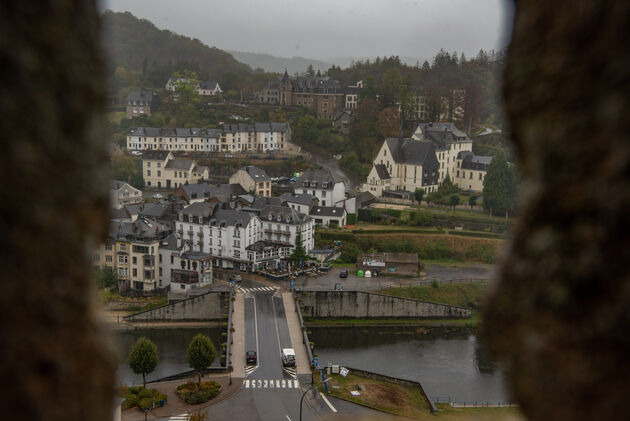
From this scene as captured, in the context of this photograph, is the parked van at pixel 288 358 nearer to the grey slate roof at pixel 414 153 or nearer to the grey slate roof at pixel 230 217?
the grey slate roof at pixel 230 217

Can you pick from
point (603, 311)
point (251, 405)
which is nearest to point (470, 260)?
point (251, 405)

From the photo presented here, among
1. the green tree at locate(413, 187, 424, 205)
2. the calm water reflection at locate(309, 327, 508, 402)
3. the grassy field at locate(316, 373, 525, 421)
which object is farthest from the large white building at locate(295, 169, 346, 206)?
the grassy field at locate(316, 373, 525, 421)

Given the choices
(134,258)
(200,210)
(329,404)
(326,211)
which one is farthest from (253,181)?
(329,404)

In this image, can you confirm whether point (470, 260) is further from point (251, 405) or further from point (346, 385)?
point (251, 405)

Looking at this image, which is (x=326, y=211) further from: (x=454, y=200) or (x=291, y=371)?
(x=291, y=371)

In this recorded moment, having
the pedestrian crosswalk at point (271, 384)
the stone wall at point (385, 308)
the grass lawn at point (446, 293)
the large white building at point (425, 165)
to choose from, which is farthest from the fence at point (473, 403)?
the large white building at point (425, 165)
